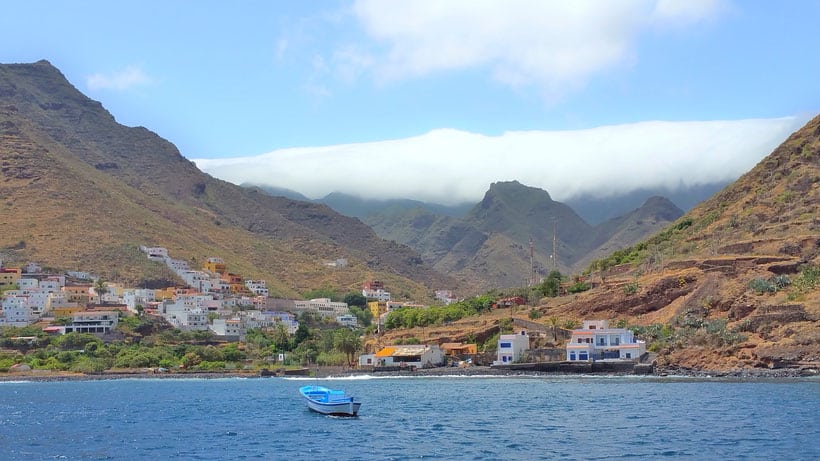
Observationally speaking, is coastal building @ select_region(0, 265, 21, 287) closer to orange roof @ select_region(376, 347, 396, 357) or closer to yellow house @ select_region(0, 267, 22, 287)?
yellow house @ select_region(0, 267, 22, 287)

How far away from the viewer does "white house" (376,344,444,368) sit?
119713 millimetres

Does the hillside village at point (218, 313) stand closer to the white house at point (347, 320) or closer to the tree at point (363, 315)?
the white house at point (347, 320)

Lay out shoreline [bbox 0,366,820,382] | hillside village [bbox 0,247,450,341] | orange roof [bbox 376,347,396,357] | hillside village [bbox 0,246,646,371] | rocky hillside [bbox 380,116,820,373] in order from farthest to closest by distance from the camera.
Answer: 1. hillside village [bbox 0,247,450,341]
2. orange roof [bbox 376,347,396,357]
3. hillside village [bbox 0,246,646,371]
4. rocky hillside [bbox 380,116,820,373]
5. shoreline [bbox 0,366,820,382]

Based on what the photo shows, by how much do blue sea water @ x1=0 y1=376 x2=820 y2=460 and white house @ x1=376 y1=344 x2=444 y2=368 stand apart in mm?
24850

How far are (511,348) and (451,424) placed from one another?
54.6 meters

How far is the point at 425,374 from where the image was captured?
4461 inches

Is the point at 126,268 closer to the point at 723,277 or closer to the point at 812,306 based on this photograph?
the point at 723,277

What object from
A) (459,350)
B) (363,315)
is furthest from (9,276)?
(459,350)

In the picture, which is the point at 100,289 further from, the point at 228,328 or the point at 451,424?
the point at 451,424

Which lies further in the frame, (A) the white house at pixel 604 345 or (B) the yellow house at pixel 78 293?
(B) the yellow house at pixel 78 293

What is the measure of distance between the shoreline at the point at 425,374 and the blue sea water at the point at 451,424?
5157mm

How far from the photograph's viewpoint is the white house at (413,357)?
393 feet

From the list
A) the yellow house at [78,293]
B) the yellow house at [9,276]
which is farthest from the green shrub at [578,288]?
the yellow house at [9,276]

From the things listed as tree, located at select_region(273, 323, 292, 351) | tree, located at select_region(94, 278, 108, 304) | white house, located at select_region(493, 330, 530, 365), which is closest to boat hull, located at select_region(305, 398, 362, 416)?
white house, located at select_region(493, 330, 530, 365)
